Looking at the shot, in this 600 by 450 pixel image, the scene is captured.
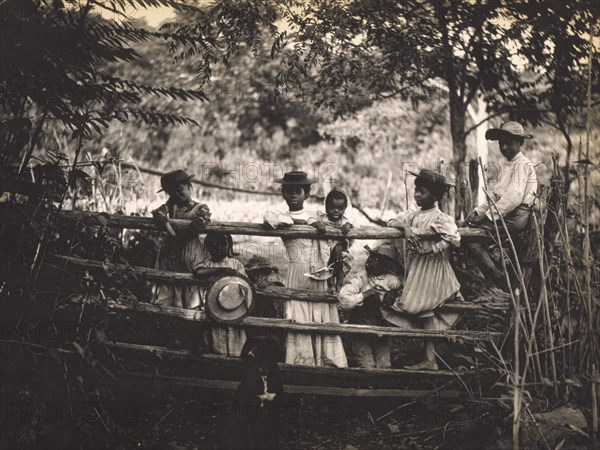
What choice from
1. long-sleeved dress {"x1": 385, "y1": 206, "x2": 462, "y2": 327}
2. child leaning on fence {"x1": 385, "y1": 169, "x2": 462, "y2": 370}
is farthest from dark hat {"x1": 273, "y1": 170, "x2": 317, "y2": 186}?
long-sleeved dress {"x1": 385, "y1": 206, "x2": 462, "y2": 327}

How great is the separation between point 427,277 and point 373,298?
39 cm

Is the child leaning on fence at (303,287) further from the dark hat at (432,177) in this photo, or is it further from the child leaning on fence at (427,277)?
the dark hat at (432,177)

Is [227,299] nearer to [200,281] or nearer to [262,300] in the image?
[200,281]

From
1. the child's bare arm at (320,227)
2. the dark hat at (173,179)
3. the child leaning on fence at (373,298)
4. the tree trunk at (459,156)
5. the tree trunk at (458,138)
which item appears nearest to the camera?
the child's bare arm at (320,227)

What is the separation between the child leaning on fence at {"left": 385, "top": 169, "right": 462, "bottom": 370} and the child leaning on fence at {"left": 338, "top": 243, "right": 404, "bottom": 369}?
0.09 m

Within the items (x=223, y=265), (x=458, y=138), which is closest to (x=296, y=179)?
(x=223, y=265)

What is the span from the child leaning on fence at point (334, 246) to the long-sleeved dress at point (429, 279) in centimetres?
43

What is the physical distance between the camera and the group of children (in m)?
3.76

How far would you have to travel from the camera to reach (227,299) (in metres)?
3.57

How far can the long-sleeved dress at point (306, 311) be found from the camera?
3762 millimetres

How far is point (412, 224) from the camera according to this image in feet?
13.1

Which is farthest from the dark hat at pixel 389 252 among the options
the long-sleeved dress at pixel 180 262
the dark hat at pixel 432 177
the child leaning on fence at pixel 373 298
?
the long-sleeved dress at pixel 180 262

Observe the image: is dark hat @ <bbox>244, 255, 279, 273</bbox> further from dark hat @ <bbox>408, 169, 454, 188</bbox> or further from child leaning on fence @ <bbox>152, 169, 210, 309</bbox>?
dark hat @ <bbox>408, 169, 454, 188</bbox>

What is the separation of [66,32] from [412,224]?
243 cm
